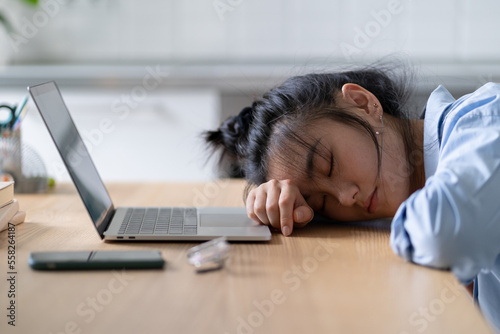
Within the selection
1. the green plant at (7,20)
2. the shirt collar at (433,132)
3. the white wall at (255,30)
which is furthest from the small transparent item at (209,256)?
the green plant at (7,20)

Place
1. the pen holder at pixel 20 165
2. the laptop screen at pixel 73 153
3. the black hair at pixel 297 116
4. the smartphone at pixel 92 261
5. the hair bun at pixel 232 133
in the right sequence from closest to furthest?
the smartphone at pixel 92 261
the laptop screen at pixel 73 153
the black hair at pixel 297 116
the hair bun at pixel 232 133
the pen holder at pixel 20 165

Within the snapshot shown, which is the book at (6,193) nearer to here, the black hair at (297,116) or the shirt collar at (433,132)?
the black hair at (297,116)

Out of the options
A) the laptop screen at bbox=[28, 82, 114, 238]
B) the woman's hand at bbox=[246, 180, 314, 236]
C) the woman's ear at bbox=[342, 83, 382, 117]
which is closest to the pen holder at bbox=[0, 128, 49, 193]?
the laptop screen at bbox=[28, 82, 114, 238]

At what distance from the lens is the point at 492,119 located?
836mm

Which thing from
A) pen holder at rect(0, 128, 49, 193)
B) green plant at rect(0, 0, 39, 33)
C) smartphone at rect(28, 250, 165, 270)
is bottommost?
pen holder at rect(0, 128, 49, 193)

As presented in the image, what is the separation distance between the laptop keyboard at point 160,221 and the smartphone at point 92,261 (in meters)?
0.16

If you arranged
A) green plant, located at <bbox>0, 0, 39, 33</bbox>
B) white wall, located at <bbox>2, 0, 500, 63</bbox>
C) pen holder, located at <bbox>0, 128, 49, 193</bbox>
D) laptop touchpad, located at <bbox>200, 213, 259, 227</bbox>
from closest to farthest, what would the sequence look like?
laptop touchpad, located at <bbox>200, 213, 259, 227</bbox>, pen holder, located at <bbox>0, 128, 49, 193</bbox>, green plant, located at <bbox>0, 0, 39, 33</bbox>, white wall, located at <bbox>2, 0, 500, 63</bbox>

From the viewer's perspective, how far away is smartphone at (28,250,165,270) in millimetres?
649

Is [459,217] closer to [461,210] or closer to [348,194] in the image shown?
[461,210]

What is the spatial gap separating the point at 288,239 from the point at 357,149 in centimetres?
22

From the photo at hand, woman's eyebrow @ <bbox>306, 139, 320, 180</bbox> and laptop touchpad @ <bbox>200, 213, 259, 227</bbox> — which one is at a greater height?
woman's eyebrow @ <bbox>306, 139, 320, 180</bbox>

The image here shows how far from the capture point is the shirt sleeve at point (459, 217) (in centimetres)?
67

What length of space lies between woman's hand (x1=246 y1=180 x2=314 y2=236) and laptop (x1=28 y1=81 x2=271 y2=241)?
0.02 meters

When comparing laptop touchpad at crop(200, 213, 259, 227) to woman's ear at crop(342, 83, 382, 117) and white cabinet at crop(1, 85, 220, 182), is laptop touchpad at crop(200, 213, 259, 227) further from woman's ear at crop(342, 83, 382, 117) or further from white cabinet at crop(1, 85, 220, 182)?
white cabinet at crop(1, 85, 220, 182)
